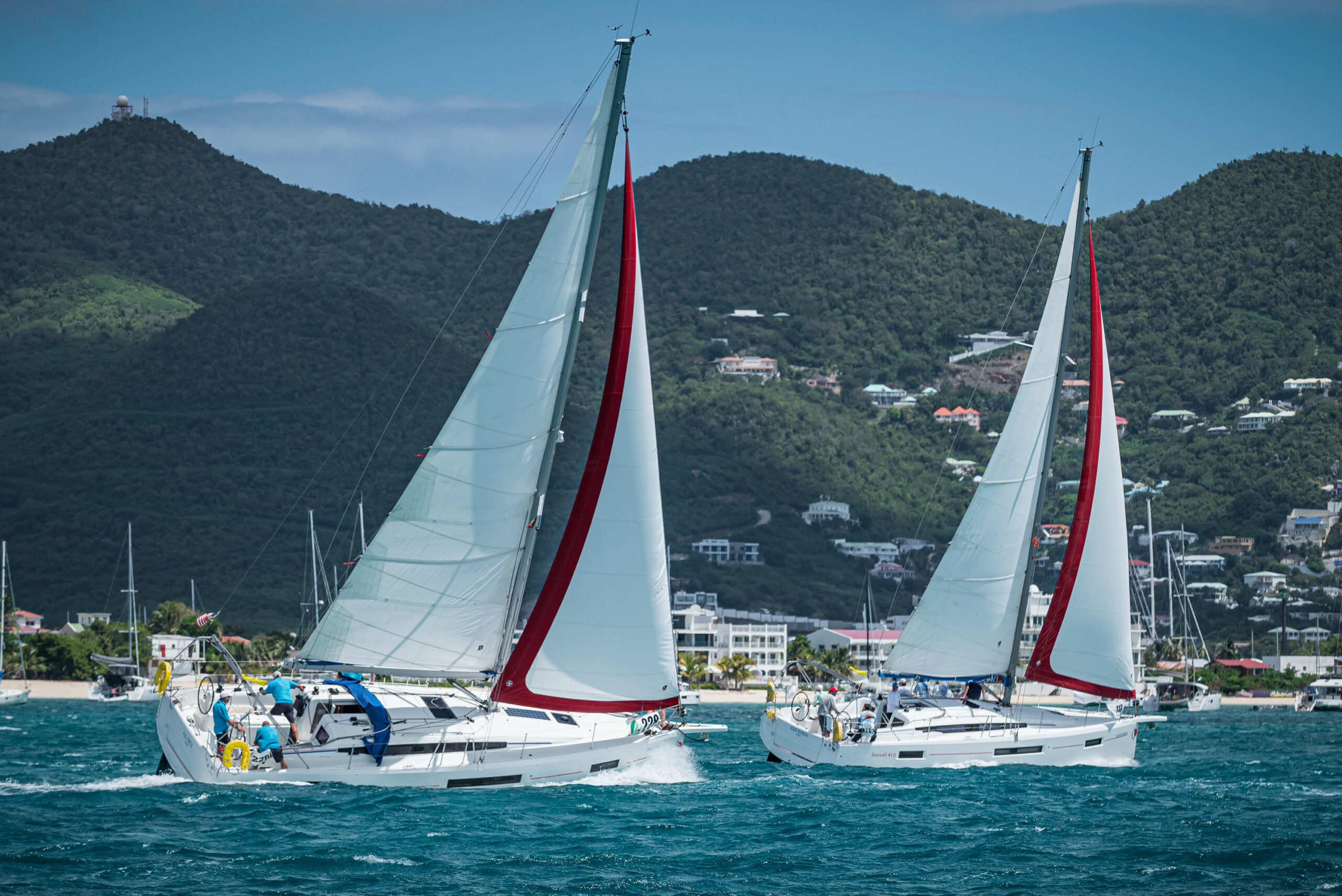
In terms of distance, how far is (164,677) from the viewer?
78.8 ft

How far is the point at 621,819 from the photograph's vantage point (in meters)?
22.4

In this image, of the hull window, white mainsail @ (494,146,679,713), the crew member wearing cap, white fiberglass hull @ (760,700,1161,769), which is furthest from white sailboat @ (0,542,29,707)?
white mainsail @ (494,146,679,713)

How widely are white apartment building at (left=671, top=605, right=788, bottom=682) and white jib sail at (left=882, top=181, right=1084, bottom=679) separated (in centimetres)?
7517

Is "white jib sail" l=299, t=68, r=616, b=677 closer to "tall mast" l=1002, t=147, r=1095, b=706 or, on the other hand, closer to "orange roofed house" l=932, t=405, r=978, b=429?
"tall mast" l=1002, t=147, r=1095, b=706

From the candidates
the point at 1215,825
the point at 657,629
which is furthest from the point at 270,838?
the point at 1215,825

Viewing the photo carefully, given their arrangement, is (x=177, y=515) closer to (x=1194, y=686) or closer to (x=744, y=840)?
(x=1194, y=686)

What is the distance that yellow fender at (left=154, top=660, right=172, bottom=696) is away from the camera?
24.0 meters

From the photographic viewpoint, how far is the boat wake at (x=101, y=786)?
24484mm

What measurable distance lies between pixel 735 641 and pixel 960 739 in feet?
260

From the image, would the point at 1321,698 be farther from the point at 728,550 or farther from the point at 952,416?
the point at 952,416

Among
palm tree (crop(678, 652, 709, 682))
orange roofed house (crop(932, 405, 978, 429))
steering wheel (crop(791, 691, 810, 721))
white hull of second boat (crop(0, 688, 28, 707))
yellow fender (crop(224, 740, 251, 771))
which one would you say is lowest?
palm tree (crop(678, 652, 709, 682))

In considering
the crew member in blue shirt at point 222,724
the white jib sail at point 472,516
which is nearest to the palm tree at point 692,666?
the white jib sail at point 472,516

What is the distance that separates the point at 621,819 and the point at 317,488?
12408 centimetres

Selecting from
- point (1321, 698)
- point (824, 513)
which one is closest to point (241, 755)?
point (1321, 698)
